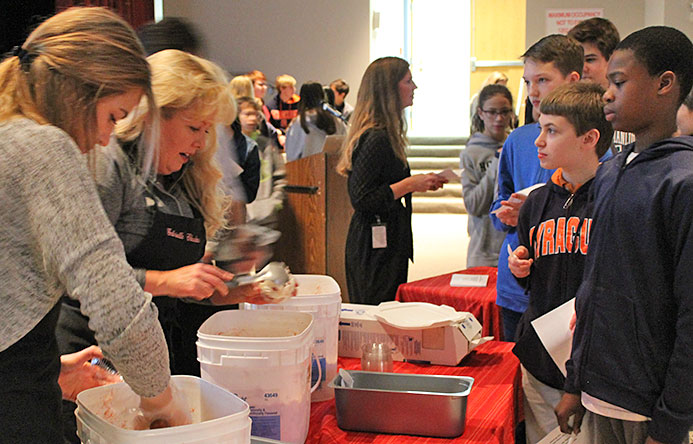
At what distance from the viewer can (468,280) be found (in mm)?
3312

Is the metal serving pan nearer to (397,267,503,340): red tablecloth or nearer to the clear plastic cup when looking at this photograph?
the clear plastic cup

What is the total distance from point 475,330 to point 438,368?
0.17m

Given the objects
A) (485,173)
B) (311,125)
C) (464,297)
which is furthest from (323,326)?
(311,125)

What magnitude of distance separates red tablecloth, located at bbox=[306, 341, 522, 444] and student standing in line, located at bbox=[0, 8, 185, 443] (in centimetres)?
53

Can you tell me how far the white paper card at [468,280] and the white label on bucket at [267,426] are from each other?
191cm

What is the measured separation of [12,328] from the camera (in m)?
0.96

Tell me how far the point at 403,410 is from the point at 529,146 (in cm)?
137

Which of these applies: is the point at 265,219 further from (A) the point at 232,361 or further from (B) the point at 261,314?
(A) the point at 232,361

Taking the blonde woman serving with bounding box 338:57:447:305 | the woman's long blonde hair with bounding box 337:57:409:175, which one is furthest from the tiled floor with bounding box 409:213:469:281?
the woman's long blonde hair with bounding box 337:57:409:175

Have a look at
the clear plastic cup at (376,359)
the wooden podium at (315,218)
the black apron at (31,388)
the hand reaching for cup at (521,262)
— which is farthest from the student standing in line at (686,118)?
the wooden podium at (315,218)

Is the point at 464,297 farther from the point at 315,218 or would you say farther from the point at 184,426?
the point at 184,426

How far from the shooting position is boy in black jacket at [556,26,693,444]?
1431 millimetres

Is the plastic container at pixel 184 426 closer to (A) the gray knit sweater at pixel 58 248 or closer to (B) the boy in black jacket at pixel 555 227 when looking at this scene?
(A) the gray knit sweater at pixel 58 248

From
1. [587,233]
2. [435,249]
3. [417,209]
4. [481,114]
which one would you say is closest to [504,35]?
[417,209]
